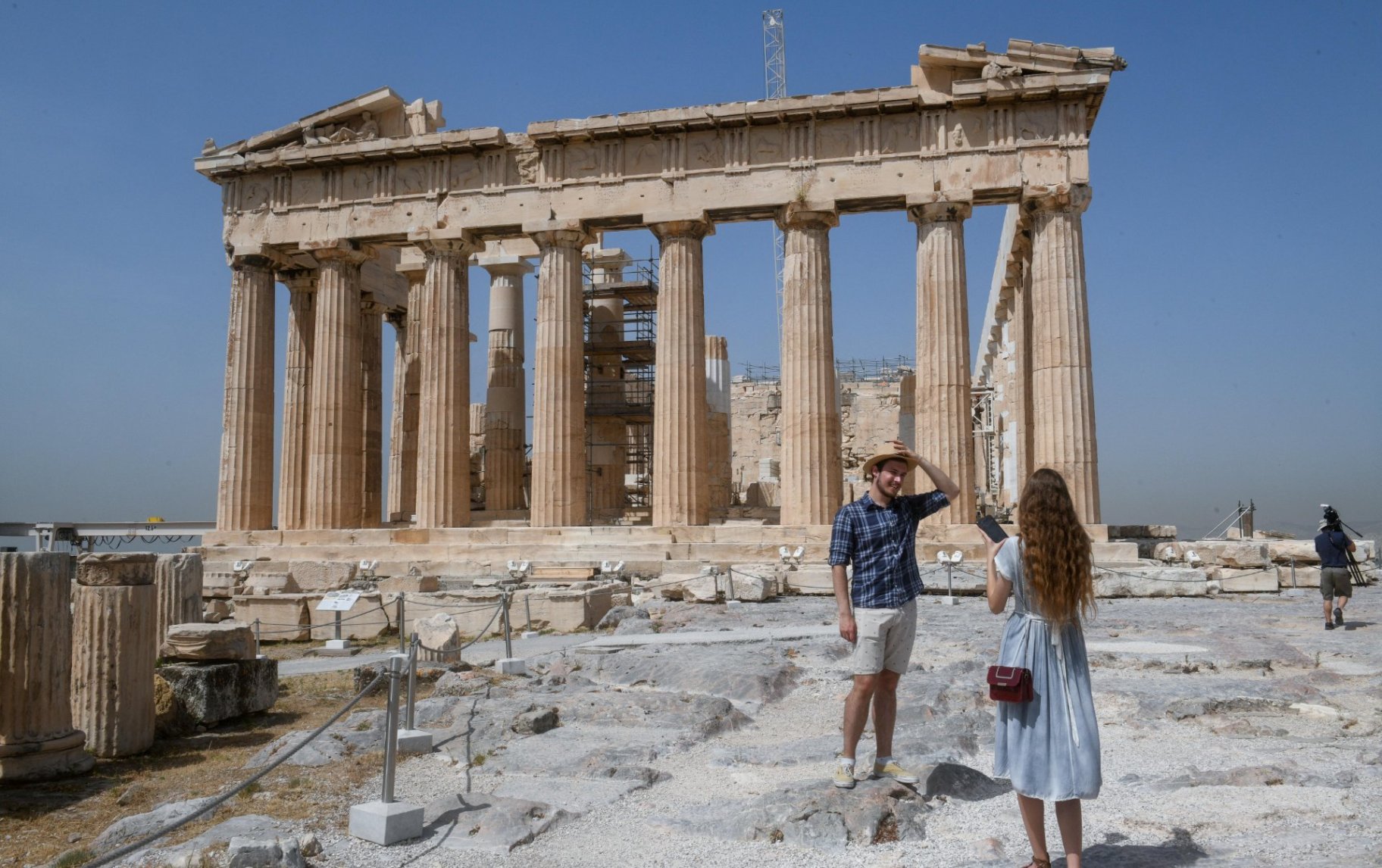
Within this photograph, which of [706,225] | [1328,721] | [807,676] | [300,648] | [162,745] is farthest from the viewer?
[706,225]

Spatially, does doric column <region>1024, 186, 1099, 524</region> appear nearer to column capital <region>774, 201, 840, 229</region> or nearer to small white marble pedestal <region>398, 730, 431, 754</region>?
column capital <region>774, 201, 840, 229</region>

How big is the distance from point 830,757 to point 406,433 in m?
24.5

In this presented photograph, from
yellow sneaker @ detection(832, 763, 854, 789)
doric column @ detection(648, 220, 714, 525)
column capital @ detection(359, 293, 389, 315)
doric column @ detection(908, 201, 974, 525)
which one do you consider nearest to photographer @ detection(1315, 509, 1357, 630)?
doric column @ detection(908, 201, 974, 525)

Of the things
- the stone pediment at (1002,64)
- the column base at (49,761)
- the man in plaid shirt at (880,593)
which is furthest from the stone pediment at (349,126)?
the man in plaid shirt at (880,593)

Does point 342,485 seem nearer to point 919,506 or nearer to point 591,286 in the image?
point 591,286

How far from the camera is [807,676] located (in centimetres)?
1005

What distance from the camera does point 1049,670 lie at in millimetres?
4613

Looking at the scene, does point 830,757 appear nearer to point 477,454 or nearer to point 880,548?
point 880,548

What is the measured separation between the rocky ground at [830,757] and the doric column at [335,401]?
1458cm

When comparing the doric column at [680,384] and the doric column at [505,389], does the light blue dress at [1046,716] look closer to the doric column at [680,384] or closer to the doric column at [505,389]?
the doric column at [680,384]

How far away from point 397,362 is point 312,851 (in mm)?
26776

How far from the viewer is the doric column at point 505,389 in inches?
1056

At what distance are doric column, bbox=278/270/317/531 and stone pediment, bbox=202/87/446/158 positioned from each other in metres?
3.22

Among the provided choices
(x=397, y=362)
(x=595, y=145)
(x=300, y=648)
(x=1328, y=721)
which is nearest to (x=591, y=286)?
(x=397, y=362)
